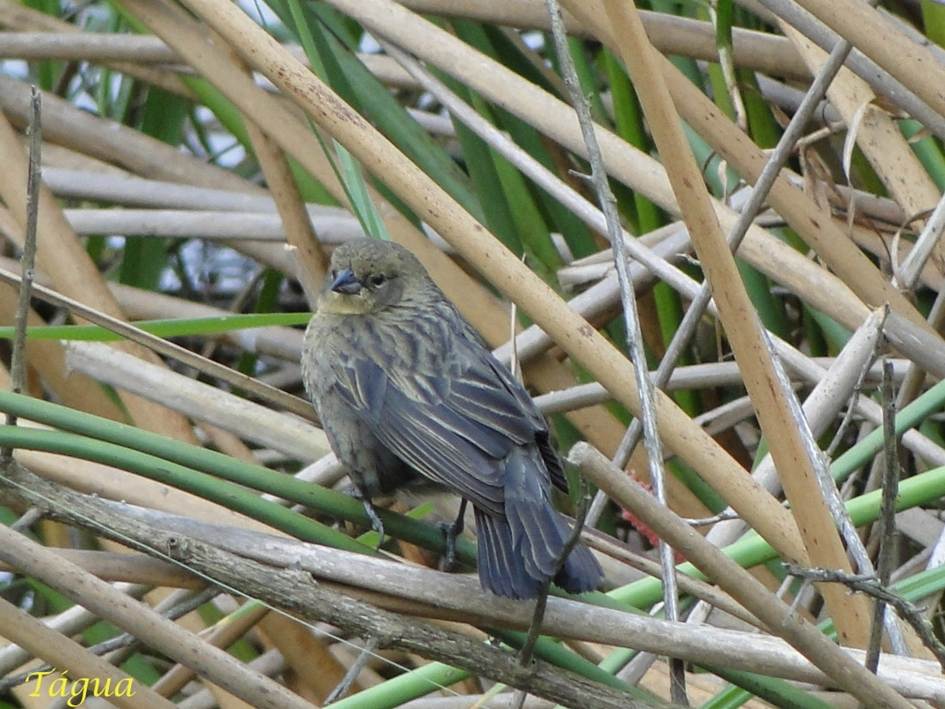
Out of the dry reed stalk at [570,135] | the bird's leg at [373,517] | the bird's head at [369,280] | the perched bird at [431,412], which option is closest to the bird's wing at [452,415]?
the perched bird at [431,412]

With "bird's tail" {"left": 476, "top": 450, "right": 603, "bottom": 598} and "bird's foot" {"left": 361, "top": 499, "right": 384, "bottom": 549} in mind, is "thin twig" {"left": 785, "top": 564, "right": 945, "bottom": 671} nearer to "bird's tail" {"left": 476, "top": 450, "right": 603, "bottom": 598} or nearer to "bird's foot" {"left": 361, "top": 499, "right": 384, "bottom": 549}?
"bird's tail" {"left": 476, "top": 450, "right": 603, "bottom": 598}

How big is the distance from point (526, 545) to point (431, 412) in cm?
50

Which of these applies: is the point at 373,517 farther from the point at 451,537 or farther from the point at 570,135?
the point at 570,135

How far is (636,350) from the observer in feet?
6.59

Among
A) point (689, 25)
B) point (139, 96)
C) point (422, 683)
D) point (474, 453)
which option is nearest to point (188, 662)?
point (422, 683)

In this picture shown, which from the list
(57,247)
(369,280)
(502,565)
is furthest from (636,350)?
(57,247)

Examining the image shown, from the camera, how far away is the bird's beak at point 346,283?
283cm

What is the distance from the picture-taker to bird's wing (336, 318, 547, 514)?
7.36ft

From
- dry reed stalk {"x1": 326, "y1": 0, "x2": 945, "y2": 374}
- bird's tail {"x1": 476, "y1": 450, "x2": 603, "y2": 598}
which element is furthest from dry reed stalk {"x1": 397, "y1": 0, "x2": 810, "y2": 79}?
bird's tail {"x1": 476, "y1": 450, "x2": 603, "y2": 598}

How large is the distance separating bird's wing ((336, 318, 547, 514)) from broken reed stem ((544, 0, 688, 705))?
29 cm

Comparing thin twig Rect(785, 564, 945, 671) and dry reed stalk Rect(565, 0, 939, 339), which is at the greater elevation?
dry reed stalk Rect(565, 0, 939, 339)

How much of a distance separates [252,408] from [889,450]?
1571 mm

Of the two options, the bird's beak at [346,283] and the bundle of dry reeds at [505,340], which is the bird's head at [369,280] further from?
the bundle of dry reeds at [505,340]

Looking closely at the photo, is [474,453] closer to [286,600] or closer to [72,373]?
[286,600]
